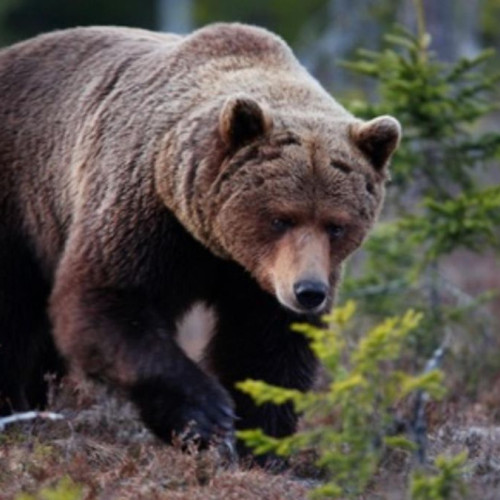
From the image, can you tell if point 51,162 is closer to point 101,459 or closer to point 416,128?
point 101,459

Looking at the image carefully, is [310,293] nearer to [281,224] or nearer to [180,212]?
[281,224]

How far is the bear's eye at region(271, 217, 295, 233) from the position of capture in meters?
6.50

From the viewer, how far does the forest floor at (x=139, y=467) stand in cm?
578

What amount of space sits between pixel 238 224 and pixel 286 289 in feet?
1.42

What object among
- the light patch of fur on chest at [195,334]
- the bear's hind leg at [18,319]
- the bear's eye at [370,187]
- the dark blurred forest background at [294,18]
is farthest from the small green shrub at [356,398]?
the dark blurred forest background at [294,18]

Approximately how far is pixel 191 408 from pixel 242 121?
1315 mm

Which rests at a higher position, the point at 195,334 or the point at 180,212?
the point at 180,212

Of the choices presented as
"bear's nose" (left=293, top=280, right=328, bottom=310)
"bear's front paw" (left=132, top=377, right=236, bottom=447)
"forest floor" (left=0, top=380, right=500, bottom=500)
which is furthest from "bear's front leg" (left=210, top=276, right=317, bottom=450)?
"bear's nose" (left=293, top=280, right=328, bottom=310)

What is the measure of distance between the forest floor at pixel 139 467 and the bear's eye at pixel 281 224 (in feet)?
3.38

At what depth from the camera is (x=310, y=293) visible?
20.5ft

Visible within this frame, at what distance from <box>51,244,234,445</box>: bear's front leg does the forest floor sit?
0.60ft

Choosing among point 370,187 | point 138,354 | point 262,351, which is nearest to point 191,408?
point 138,354

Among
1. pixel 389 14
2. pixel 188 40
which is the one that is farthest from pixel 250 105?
pixel 389 14

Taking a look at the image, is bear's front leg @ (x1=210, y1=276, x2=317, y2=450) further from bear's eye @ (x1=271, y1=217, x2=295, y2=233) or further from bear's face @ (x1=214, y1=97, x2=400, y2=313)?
bear's eye @ (x1=271, y1=217, x2=295, y2=233)
